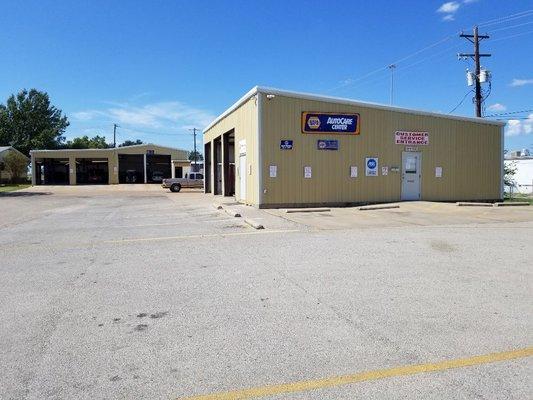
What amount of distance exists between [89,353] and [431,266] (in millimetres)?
5496

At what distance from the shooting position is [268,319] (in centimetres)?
504

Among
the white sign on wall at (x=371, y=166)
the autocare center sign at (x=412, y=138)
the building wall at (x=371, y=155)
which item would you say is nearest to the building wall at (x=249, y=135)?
the building wall at (x=371, y=155)

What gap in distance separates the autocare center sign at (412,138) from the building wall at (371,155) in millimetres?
212

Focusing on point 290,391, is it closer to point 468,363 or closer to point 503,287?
point 468,363

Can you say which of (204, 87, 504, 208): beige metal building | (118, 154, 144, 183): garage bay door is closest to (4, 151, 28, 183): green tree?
(118, 154, 144, 183): garage bay door

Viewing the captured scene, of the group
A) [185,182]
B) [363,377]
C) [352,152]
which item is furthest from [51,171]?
[363,377]

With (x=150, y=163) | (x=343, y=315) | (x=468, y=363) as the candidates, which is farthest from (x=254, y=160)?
(x=150, y=163)

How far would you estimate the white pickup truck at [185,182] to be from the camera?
4184cm

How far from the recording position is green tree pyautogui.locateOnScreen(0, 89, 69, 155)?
83.1 metres

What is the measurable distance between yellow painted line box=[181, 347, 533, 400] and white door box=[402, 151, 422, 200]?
18165 mm

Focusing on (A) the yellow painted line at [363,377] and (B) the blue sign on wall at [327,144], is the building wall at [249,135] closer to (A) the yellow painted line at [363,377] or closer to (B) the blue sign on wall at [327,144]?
(B) the blue sign on wall at [327,144]

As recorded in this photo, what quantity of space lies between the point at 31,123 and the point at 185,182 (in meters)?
57.3

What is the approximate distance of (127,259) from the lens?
8.41 meters

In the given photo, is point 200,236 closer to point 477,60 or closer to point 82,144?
point 477,60
